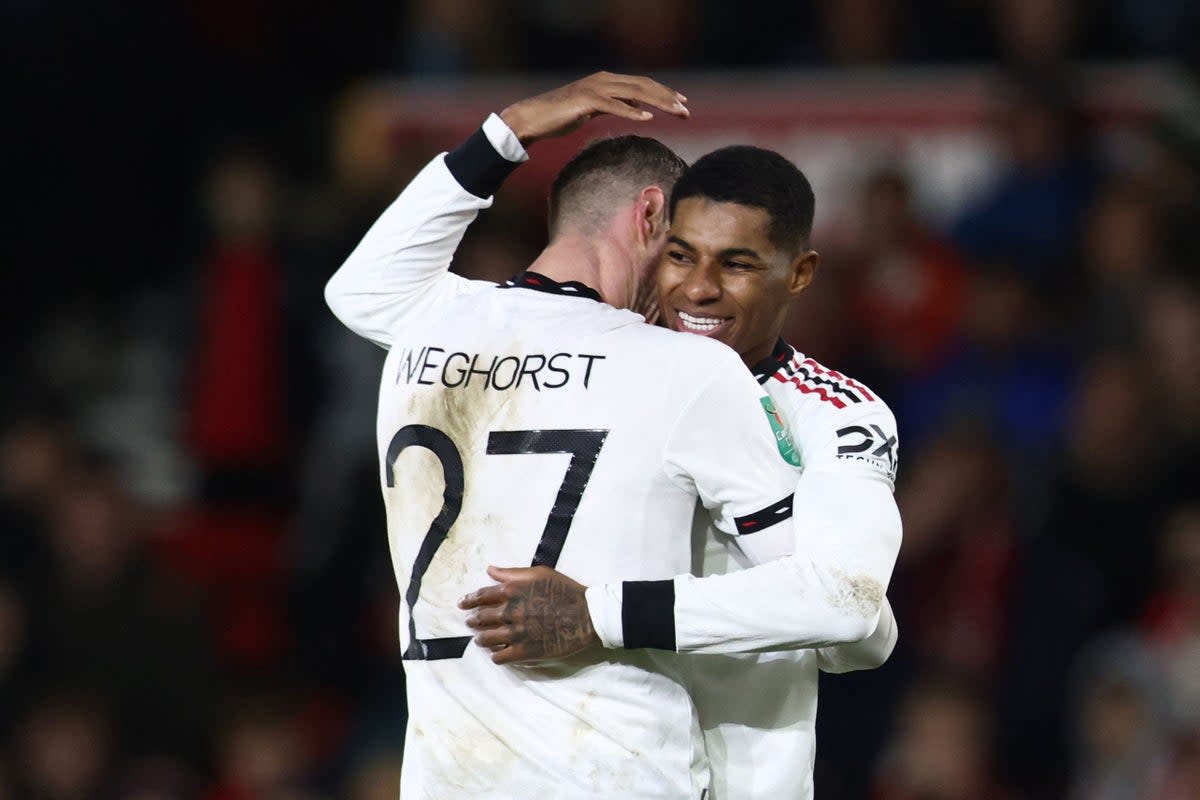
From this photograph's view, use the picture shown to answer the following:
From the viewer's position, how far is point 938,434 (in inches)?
277

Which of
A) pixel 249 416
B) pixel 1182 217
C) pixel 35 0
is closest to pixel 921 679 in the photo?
pixel 1182 217

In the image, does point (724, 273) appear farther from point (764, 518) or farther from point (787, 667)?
point (787, 667)

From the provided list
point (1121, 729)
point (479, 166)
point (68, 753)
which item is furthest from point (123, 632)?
point (479, 166)

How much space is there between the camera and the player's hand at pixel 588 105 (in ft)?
12.0

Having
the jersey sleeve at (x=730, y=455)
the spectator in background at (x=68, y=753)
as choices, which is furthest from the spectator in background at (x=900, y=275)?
the jersey sleeve at (x=730, y=455)

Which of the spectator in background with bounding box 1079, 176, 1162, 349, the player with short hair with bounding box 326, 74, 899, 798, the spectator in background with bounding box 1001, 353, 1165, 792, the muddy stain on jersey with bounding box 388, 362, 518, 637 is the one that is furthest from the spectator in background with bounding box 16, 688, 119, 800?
the muddy stain on jersey with bounding box 388, 362, 518, 637

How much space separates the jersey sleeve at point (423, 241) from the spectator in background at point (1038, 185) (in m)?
4.13

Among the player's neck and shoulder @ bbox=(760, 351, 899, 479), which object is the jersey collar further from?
the player's neck

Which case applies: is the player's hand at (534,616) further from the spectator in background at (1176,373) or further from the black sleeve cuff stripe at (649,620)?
the spectator in background at (1176,373)

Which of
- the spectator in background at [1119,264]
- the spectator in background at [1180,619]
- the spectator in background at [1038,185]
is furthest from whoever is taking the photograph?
the spectator in background at [1038,185]

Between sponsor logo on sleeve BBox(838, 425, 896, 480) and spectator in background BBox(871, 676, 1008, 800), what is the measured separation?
3.07 metres

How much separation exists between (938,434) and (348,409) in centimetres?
254

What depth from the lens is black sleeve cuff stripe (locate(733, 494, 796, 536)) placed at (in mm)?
3441

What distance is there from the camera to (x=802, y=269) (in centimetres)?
388
